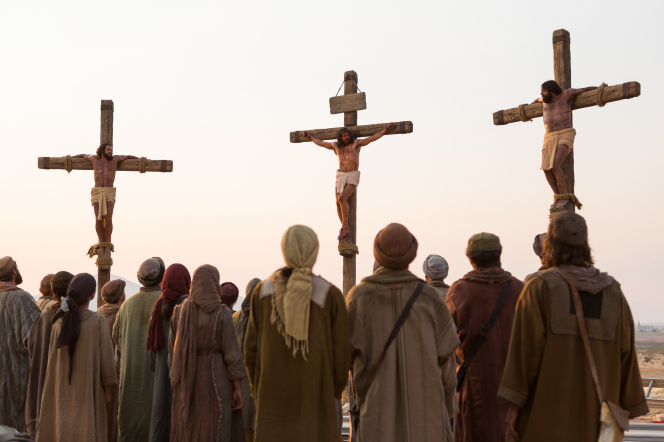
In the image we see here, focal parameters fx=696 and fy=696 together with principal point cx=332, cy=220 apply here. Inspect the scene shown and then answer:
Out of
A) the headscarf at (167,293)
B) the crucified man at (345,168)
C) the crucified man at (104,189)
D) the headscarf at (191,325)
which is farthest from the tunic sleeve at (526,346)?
the crucified man at (104,189)

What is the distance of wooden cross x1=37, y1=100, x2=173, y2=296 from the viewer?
12.1 m

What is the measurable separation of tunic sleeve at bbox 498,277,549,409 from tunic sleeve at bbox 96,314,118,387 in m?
3.24

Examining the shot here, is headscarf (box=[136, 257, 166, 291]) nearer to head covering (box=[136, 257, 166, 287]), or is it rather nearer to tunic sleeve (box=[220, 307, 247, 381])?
head covering (box=[136, 257, 166, 287])

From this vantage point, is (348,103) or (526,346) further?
(348,103)

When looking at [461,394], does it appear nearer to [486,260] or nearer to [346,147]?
[486,260]

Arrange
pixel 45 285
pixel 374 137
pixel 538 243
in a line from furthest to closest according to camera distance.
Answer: pixel 374 137 → pixel 45 285 → pixel 538 243

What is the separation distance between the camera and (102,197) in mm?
12195

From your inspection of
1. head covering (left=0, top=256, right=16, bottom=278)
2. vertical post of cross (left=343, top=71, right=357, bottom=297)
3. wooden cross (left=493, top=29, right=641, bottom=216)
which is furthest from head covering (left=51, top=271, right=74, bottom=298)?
vertical post of cross (left=343, top=71, right=357, bottom=297)

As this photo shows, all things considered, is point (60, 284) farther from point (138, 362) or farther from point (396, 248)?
point (396, 248)

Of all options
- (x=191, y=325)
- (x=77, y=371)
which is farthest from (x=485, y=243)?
(x=77, y=371)

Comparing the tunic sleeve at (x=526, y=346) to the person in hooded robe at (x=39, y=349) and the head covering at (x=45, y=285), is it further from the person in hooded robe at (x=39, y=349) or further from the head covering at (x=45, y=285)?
the head covering at (x=45, y=285)

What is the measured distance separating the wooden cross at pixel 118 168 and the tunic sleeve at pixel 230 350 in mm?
7345

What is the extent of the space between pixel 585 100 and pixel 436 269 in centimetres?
429

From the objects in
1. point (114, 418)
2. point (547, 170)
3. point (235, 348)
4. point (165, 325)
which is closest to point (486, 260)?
point (235, 348)
